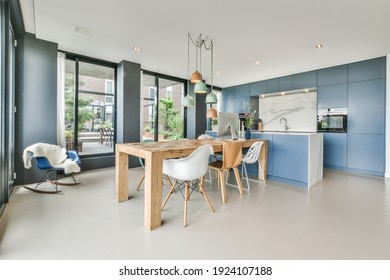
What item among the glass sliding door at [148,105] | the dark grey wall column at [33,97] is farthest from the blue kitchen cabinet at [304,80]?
the dark grey wall column at [33,97]

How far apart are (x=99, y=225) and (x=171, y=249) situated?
35.7 inches

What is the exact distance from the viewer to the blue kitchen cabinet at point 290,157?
3.47 m

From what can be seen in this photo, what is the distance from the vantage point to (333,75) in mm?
4914

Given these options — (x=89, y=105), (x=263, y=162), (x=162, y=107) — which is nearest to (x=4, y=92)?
(x=89, y=105)

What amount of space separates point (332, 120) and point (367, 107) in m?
0.72

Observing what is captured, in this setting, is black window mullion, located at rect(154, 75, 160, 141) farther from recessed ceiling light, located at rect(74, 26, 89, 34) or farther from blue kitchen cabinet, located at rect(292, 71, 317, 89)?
blue kitchen cabinet, located at rect(292, 71, 317, 89)

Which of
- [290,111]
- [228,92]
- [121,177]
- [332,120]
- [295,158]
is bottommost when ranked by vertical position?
[121,177]

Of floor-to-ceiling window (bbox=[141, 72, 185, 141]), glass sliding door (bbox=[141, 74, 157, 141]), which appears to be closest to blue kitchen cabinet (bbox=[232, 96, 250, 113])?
floor-to-ceiling window (bbox=[141, 72, 185, 141])

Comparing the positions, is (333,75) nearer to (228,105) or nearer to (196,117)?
(228,105)

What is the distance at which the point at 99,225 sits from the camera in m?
2.09

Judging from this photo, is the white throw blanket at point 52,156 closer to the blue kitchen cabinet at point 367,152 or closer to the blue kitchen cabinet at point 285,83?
the blue kitchen cabinet at point 285,83
